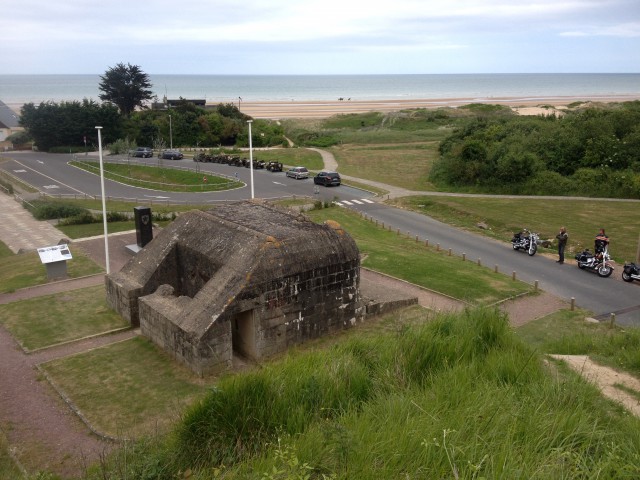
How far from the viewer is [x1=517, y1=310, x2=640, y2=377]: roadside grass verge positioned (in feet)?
37.1

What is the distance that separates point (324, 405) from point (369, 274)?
49.3ft

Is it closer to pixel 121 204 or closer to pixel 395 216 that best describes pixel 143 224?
pixel 121 204

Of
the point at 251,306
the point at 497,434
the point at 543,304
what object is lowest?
the point at 543,304

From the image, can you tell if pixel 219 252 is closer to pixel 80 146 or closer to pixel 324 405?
pixel 324 405

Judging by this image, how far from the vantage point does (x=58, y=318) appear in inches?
710

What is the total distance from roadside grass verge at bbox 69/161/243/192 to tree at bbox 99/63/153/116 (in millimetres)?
25533

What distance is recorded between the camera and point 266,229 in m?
16.3

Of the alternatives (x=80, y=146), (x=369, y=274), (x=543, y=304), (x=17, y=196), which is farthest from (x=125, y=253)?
(x=80, y=146)

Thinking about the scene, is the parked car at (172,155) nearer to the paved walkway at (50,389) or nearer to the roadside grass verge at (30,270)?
the paved walkway at (50,389)

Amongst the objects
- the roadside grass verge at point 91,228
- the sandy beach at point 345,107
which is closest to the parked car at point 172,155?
the roadside grass verge at point 91,228

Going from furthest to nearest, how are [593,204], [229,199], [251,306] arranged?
[229,199] < [593,204] < [251,306]

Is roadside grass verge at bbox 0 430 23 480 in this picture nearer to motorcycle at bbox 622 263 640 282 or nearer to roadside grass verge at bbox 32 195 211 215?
motorcycle at bbox 622 263 640 282

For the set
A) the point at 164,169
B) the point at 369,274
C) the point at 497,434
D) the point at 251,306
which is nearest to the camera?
the point at 497,434

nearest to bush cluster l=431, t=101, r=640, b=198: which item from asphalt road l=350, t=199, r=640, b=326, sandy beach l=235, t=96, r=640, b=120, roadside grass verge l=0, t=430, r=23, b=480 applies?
asphalt road l=350, t=199, r=640, b=326
